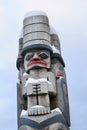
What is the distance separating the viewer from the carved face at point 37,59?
14.1 m

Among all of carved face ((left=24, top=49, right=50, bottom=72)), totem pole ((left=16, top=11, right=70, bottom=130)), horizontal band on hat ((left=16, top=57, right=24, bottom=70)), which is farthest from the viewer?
horizontal band on hat ((left=16, top=57, right=24, bottom=70))

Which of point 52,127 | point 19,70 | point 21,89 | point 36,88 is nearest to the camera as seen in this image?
point 52,127

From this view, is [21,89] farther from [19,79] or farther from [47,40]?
[47,40]

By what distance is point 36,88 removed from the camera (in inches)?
535

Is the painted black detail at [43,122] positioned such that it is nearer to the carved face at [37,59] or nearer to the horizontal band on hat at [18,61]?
the carved face at [37,59]

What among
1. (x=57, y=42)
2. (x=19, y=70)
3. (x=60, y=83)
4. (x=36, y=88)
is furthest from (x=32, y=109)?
(x=57, y=42)

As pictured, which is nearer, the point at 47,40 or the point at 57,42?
the point at 47,40

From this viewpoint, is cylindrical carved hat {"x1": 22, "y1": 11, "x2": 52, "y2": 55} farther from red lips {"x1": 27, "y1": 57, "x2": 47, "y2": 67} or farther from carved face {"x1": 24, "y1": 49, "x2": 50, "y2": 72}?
red lips {"x1": 27, "y1": 57, "x2": 47, "y2": 67}

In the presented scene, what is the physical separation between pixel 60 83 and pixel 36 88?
47.6 inches

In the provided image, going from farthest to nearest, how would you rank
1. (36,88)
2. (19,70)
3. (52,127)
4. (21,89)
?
(19,70) → (21,89) → (36,88) → (52,127)

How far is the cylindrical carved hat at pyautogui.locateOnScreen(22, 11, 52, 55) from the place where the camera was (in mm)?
14625

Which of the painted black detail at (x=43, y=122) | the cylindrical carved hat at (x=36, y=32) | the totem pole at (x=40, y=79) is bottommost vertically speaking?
the painted black detail at (x=43, y=122)

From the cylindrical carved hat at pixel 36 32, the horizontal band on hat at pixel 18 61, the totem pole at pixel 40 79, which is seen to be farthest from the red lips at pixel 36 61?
the horizontal band on hat at pixel 18 61

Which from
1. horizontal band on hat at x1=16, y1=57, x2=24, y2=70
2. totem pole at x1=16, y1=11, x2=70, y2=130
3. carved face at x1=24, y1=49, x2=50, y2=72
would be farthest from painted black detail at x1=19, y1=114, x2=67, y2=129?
horizontal band on hat at x1=16, y1=57, x2=24, y2=70
